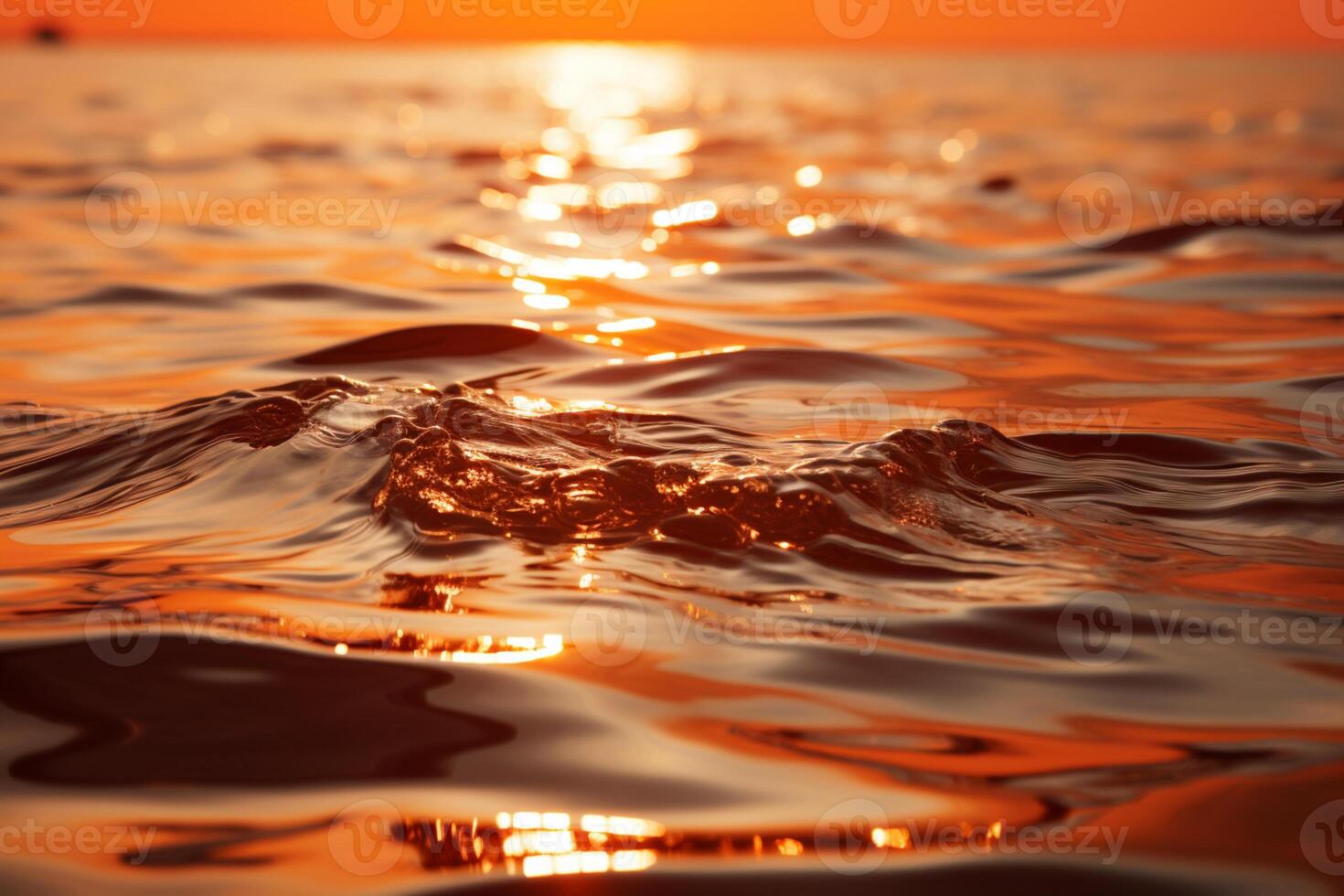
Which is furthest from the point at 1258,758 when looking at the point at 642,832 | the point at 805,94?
the point at 805,94

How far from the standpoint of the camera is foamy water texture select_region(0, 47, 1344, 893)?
2.30m

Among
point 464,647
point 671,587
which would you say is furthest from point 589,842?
point 671,587

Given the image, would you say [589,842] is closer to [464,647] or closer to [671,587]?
[464,647]

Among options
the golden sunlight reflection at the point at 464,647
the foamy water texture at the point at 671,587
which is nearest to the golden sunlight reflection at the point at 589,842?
the foamy water texture at the point at 671,587

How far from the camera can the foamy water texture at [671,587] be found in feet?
7.55

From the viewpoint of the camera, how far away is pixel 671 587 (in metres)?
3.33

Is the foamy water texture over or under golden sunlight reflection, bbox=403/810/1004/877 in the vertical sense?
over

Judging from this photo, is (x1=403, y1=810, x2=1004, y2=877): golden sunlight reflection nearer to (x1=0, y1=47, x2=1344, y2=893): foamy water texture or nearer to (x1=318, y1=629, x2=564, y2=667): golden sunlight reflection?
(x1=0, y1=47, x2=1344, y2=893): foamy water texture

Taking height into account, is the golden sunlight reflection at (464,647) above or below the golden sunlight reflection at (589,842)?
above

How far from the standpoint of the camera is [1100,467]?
4.46 m

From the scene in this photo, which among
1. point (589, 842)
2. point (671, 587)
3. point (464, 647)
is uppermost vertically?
point (671, 587)

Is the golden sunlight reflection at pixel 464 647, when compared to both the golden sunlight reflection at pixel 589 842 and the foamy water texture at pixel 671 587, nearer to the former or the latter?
the foamy water texture at pixel 671 587

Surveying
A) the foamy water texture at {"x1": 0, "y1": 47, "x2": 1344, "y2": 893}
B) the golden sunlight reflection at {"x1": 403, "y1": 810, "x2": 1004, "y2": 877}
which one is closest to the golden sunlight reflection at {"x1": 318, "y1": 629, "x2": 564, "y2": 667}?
the foamy water texture at {"x1": 0, "y1": 47, "x2": 1344, "y2": 893}

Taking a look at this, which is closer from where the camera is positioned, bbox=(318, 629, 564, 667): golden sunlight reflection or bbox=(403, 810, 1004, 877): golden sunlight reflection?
bbox=(403, 810, 1004, 877): golden sunlight reflection
